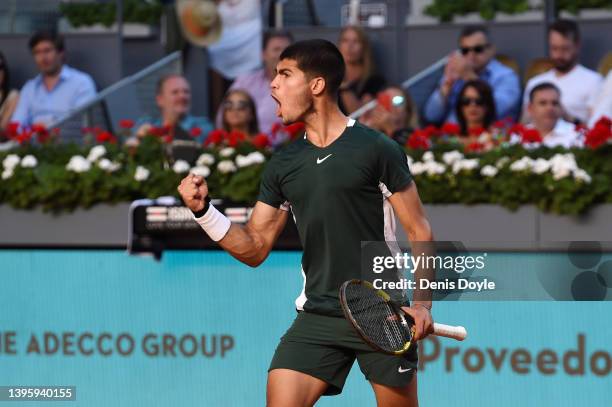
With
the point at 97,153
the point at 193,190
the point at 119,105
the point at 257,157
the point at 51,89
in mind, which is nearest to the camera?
the point at 193,190

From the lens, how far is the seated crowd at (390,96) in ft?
27.6

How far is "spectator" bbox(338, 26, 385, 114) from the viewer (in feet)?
31.4

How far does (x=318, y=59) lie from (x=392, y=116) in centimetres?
385

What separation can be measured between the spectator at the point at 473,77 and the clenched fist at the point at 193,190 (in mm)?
4741

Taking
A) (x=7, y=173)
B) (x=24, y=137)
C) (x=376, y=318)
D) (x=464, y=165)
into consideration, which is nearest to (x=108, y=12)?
(x=24, y=137)

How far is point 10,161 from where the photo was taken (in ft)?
25.5

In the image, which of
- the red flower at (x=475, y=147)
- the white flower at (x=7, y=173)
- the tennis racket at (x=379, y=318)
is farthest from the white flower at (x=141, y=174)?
the tennis racket at (x=379, y=318)

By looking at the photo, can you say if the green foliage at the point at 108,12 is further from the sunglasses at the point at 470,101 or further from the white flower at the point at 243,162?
the white flower at the point at 243,162

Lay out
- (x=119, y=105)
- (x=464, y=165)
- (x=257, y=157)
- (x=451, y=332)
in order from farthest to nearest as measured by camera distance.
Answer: (x=119, y=105) < (x=257, y=157) < (x=464, y=165) < (x=451, y=332)

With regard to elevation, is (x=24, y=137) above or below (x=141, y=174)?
above

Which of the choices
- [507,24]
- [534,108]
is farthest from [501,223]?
[507,24]

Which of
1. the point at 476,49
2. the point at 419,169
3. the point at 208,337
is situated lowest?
the point at 208,337

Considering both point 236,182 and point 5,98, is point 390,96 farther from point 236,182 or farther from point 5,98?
point 5,98

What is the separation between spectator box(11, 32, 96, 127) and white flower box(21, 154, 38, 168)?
98.4 inches
